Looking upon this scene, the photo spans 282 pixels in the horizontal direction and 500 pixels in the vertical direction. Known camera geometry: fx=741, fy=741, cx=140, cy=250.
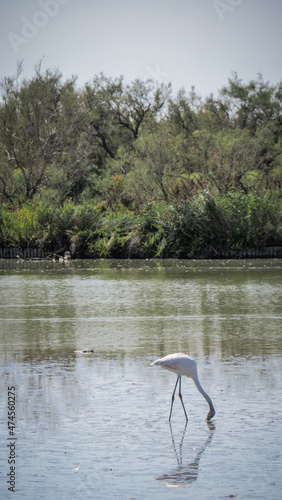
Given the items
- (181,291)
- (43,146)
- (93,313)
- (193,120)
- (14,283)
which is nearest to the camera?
(93,313)

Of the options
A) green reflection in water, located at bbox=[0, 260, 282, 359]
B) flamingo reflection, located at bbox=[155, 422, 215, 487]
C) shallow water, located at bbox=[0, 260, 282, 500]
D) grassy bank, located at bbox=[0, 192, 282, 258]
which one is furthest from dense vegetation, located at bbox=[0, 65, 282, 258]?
flamingo reflection, located at bbox=[155, 422, 215, 487]

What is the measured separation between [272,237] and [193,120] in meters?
22.2

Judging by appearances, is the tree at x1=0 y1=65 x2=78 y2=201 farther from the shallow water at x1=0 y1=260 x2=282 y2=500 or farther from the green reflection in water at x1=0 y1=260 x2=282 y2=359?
the shallow water at x1=0 y1=260 x2=282 y2=500

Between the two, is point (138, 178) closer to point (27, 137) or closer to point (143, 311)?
point (27, 137)

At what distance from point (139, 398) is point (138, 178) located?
93.8 feet

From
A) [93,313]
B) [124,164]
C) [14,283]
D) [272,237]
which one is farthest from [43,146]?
[93,313]

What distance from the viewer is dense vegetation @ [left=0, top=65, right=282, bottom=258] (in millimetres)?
31328

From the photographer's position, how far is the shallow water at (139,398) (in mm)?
5273

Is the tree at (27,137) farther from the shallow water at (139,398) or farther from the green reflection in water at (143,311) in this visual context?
the shallow water at (139,398)

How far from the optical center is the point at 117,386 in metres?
8.00

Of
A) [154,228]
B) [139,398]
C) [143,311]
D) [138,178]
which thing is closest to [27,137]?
[138,178]

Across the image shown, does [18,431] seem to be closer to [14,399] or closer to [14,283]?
[14,399]

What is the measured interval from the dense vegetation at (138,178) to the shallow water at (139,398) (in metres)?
15.0

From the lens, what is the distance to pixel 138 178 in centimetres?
3562
